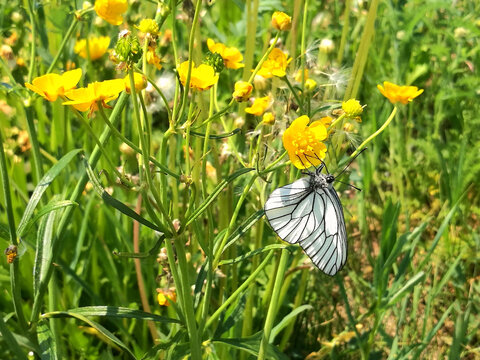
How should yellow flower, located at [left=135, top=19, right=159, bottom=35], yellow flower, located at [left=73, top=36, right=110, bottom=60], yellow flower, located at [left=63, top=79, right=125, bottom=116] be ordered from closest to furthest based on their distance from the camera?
yellow flower, located at [left=63, top=79, right=125, bottom=116], yellow flower, located at [left=135, top=19, right=159, bottom=35], yellow flower, located at [left=73, top=36, right=110, bottom=60]

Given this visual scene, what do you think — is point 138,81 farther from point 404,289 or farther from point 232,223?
point 404,289

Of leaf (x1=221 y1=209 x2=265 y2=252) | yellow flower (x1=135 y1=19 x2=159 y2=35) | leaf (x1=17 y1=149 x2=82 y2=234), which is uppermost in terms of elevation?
yellow flower (x1=135 y1=19 x2=159 y2=35)

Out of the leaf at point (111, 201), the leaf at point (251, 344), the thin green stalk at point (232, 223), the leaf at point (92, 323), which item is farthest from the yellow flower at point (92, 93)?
the leaf at point (251, 344)

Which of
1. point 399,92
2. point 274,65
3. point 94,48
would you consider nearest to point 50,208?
point 274,65

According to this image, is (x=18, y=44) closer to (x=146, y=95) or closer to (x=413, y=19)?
(x=146, y=95)

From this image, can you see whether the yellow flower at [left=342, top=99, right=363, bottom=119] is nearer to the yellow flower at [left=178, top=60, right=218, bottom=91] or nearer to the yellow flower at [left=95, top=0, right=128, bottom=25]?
the yellow flower at [left=178, top=60, right=218, bottom=91]

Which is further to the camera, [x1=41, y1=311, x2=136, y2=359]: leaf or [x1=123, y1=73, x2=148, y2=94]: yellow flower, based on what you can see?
[x1=41, y1=311, x2=136, y2=359]: leaf

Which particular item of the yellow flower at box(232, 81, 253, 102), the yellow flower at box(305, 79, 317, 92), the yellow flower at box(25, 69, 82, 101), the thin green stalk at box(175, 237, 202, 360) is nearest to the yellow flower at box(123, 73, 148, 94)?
the yellow flower at box(25, 69, 82, 101)
